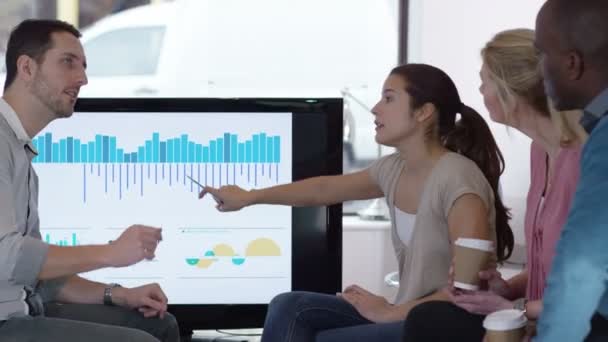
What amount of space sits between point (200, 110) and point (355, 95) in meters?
1.49

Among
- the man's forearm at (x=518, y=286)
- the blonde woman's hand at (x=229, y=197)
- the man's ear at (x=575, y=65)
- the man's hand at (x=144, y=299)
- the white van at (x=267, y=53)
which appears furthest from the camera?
the white van at (x=267, y=53)

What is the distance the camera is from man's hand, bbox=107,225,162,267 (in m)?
2.43

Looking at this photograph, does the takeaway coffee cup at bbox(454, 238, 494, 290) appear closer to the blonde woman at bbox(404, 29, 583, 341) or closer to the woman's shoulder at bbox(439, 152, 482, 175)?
the blonde woman at bbox(404, 29, 583, 341)

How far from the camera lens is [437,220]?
8.84 feet

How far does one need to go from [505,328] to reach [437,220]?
0.74 m

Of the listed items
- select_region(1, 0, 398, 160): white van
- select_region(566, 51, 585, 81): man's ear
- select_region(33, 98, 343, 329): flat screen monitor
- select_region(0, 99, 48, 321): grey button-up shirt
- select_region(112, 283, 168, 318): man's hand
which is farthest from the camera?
select_region(1, 0, 398, 160): white van

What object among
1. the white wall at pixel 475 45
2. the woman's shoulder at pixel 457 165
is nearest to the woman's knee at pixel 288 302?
the woman's shoulder at pixel 457 165

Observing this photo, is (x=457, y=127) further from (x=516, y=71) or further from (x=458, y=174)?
(x=516, y=71)

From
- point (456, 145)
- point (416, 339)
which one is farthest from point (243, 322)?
point (416, 339)

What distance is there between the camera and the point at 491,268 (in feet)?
7.90

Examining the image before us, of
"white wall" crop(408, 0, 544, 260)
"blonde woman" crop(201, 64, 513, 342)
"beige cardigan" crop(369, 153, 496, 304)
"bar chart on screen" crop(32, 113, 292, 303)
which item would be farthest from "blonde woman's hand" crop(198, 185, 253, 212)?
"white wall" crop(408, 0, 544, 260)

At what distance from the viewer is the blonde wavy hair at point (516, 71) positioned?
2410 millimetres

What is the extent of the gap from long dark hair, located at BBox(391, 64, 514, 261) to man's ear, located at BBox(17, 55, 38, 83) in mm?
1011

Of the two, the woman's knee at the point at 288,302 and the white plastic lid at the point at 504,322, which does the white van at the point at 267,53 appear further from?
the white plastic lid at the point at 504,322
